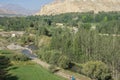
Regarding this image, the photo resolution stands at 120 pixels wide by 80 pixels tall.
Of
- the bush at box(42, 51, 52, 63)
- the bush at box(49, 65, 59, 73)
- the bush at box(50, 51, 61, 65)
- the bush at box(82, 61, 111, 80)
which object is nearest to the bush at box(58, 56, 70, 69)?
the bush at box(50, 51, 61, 65)

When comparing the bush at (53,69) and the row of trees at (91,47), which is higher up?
the row of trees at (91,47)

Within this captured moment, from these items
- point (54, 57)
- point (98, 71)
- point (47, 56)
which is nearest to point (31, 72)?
point (54, 57)

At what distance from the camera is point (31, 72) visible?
53.8 metres

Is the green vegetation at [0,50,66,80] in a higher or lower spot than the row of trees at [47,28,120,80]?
lower

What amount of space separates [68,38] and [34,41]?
31890mm

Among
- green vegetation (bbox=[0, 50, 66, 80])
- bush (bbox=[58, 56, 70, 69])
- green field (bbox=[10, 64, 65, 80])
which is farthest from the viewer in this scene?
bush (bbox=[58, 56, 70, 69])

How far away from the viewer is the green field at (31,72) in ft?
161

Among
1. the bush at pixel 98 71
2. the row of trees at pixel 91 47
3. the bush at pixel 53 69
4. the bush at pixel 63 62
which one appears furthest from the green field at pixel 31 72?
the row of trees at pixel 91 47

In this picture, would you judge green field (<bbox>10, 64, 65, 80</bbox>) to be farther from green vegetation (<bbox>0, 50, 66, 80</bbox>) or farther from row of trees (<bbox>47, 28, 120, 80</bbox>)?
row of trees (<bbox>47, 28, 120, 80</bbox>)

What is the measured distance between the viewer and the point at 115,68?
54.1 metres

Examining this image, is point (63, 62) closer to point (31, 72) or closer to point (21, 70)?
point (31, 72)

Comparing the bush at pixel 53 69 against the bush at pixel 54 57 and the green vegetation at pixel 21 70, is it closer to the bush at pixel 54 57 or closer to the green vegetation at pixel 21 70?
the green vegetation at pixel 21 70

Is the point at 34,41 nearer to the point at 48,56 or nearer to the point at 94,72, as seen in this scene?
the point at 48,56

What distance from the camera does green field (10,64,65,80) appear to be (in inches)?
1937
